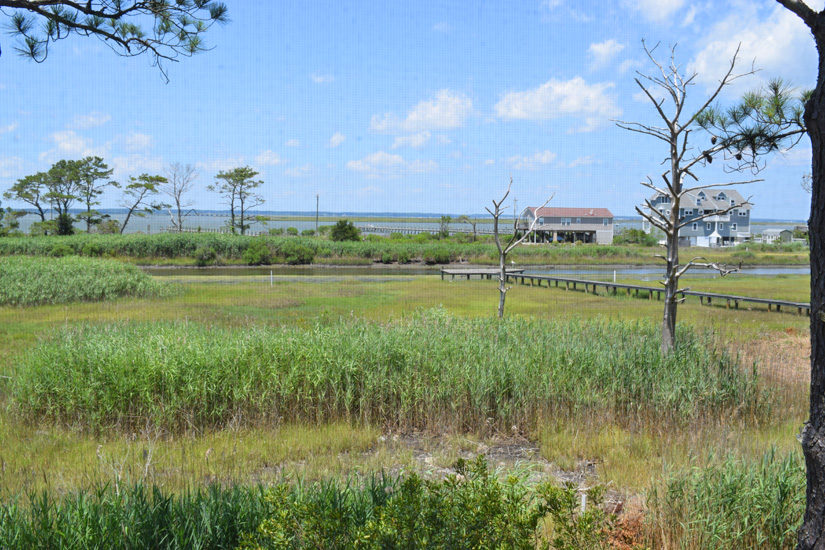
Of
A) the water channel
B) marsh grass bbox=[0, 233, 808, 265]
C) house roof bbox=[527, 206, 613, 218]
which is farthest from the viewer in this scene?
house roof bbox=[527, 206, 613, 218]

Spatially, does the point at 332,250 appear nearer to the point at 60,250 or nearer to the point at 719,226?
the point at 60,250

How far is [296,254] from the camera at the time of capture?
1747 inches

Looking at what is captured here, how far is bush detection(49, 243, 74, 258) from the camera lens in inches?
1533

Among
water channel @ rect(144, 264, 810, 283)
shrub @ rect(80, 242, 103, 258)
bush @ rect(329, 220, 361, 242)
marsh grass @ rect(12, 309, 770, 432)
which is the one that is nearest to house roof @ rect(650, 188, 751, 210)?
water channel @ rect(144, 264, 810, 283)

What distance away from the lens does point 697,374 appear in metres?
7.83

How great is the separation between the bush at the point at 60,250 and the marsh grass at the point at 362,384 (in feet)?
118

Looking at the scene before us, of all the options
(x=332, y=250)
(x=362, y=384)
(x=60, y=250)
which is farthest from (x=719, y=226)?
(x=362, y=384)

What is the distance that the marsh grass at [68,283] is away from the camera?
1891 centimetres

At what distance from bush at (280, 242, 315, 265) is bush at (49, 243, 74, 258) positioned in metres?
13.8

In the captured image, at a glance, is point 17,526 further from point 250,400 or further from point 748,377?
point 748,377

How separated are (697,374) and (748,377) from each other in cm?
91

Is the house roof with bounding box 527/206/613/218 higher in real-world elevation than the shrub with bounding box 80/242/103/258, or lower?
higher

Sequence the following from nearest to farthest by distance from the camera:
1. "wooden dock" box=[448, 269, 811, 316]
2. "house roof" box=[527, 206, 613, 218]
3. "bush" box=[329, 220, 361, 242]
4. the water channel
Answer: "wooden dock" box=[448, 269, 811, 316] < the water channel < "bush" box=[329, 220, 361, 242] < "house roof" box=[527, 206, 613, 218]

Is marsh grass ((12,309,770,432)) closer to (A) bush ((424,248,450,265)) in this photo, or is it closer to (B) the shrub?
(B) the shrub
